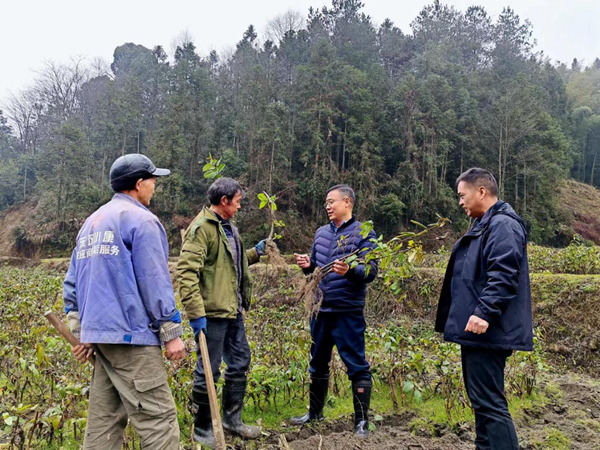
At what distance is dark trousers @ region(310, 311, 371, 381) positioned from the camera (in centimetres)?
312

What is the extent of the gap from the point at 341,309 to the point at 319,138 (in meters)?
21.5

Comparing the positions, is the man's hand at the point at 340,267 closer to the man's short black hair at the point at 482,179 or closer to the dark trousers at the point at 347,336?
the dark trousers at the point at 347,336

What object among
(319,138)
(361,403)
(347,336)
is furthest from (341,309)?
(319,138)

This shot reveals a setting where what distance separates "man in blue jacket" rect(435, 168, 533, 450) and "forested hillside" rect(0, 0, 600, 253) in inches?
688

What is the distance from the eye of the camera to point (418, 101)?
25719 millimetres

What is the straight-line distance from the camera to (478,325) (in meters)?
2.29

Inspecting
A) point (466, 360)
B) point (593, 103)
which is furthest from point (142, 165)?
point (593, 103)

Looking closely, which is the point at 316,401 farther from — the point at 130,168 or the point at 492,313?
the point at 130,168

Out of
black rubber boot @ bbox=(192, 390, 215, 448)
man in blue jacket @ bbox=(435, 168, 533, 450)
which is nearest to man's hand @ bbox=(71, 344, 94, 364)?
black rubber boot @ bbox=(192, 390, 215, 448)

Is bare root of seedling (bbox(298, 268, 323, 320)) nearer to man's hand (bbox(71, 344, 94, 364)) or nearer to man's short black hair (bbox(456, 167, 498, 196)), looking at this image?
man's short black hair (bbox(456, 167, 498, 196))

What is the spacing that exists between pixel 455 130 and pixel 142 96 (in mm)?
23374

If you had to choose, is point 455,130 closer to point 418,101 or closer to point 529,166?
point 418,101

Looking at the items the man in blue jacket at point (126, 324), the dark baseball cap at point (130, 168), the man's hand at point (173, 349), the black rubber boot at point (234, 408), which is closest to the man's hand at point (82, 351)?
the man in blue jacket at point (126, 324)

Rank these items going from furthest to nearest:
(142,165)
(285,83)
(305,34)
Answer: (305,34) → (285,83) → (142,165)
